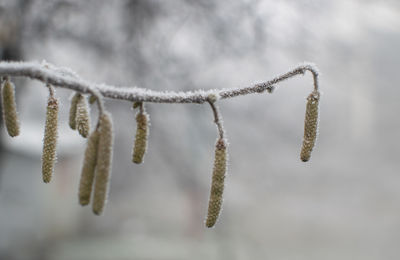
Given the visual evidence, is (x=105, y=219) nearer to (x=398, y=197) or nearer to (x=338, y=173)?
(x=338, y=173)

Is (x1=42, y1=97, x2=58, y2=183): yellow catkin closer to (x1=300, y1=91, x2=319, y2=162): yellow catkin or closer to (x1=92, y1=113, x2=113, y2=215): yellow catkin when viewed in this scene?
(x1=92, y1=113, x2=113, y2=215): yellow catkin

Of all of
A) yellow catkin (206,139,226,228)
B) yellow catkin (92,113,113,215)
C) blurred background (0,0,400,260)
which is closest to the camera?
yellow catkin (92,113,113,215)

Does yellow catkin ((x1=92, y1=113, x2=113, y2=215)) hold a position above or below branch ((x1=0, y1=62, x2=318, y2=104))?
below

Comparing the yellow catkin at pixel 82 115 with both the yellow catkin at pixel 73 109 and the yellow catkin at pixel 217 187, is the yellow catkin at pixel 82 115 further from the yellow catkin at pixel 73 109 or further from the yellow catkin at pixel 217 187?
the yellow catkin at pixel 217 187

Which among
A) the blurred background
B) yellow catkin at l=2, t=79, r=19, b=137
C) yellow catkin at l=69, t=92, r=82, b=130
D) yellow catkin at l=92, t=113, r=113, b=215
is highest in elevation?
the blurred background

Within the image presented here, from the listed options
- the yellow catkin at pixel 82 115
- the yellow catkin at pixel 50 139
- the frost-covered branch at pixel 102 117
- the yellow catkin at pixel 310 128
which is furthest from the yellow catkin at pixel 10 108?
the yellow catkin at pixel 310 128

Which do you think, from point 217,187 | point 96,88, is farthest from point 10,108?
point 217,187

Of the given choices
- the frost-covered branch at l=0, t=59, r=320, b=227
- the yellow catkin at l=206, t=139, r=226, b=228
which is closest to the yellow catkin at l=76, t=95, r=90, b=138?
the frost-covered branch at l=0, t=59, r=320, b=227
